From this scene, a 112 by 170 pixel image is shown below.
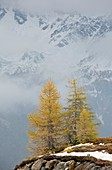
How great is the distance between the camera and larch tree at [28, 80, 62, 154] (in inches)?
2096

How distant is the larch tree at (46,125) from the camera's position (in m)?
53.2

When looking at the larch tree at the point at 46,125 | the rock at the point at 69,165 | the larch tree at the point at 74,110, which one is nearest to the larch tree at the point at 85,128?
the larch tree at the point at 74,110

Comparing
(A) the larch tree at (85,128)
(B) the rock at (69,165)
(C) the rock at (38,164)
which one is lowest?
(B) the rock at (69,165)

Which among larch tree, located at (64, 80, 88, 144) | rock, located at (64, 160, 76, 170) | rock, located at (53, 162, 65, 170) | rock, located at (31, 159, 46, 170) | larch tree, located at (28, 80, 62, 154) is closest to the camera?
rock, located at (64, 160, 76, 170)

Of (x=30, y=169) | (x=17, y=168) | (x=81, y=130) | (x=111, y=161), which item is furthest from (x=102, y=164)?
(x=81, y=130)

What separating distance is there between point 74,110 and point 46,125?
214 inches

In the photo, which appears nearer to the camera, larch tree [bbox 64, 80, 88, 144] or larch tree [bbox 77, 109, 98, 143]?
larch tree [bbox 77, 109, 98, 143]

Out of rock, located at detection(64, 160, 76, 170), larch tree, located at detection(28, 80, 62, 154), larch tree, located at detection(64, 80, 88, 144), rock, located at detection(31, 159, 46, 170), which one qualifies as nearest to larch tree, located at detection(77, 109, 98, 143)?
larch tree, located at detection(64, 80, 88, 144)

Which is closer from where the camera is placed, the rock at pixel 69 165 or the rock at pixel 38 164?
the rock at pixel 69 165

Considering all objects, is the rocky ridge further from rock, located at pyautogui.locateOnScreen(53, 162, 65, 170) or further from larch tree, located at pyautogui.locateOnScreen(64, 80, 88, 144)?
larch tree, located at pyautogui.locateOnScreen(64, 80, 88, 144)

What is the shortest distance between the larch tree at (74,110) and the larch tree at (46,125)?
1.78 meters

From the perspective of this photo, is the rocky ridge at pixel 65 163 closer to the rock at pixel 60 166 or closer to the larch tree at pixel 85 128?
the rock at pixel 60 166

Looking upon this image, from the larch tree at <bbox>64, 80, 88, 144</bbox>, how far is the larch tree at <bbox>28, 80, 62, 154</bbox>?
70.3 inches

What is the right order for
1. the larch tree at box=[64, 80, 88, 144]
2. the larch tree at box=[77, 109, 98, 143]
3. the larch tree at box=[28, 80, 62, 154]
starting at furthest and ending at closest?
the larch tree at box=[64, 80, 88, 144] < the larch tree at box=[77, 109, 98, 143] < the larch tree at box=[28, 80, 62, 154]
